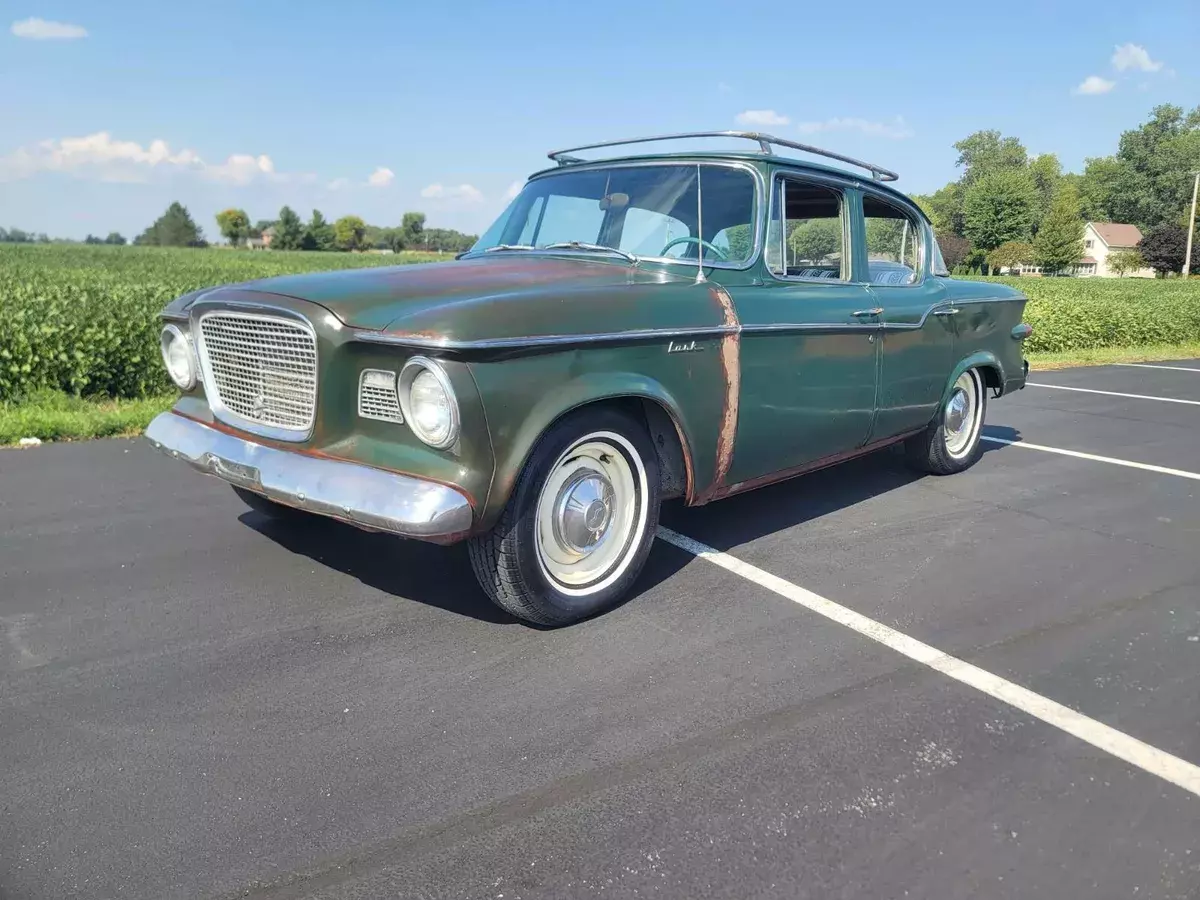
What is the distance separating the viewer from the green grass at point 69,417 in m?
6.34

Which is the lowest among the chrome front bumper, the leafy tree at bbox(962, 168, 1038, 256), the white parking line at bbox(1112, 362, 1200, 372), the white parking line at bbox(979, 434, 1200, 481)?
the white parking line at bbox(979, 434, 1200, 481)

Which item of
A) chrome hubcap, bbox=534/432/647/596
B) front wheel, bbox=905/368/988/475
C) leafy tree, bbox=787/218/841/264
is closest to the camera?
chrome hubcap, bbox=534/432/647/596

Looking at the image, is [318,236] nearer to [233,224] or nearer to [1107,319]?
[233,224]

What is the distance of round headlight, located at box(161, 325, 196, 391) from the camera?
12.0 feet

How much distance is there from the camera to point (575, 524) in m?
3.30

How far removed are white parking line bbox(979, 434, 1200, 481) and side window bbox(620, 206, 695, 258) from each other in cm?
385

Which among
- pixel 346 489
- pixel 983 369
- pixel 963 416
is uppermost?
pixel 983 369

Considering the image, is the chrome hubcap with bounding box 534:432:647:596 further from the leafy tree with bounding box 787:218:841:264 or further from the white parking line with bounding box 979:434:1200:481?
the white parking line with bounding box 979:434:1200:481

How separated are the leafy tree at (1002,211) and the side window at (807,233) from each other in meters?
83.4

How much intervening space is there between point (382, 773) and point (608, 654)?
0.98 metres

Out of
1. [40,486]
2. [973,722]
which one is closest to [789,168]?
[973,722]

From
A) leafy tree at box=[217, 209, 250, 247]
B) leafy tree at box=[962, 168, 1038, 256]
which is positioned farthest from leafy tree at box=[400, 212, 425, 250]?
leafy tree at box=[962, 168, 1038, 256]

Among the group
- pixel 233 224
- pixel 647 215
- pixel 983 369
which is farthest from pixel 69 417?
pixel 233 224

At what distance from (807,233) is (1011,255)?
80.7 meters
